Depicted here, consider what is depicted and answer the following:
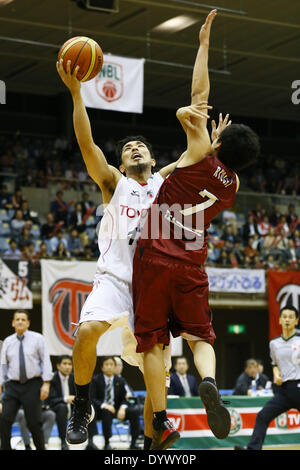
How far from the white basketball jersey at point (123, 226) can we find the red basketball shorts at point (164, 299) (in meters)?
0.27

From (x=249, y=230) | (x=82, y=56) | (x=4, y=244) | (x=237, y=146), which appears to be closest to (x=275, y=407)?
(x=237, y=146)

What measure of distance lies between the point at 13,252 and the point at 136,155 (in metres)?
11.8

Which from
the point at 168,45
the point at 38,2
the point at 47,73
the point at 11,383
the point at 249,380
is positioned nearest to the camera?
the point at 11,383

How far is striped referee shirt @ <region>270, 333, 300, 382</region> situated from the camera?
32.9 ft

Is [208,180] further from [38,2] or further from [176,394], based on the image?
[38,2]

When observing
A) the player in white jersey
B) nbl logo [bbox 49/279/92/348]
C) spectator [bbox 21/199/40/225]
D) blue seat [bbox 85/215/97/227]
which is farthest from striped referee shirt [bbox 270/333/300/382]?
spectator [bbox 21/199/40/225]

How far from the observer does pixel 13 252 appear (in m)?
17.0

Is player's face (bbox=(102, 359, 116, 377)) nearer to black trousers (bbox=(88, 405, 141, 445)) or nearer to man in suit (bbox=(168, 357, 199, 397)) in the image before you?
black trousers (bbox=(88, 405, 141, 445))

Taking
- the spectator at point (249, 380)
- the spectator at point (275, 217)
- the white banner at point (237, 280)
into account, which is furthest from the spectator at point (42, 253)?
the spectator at point (275, 217)

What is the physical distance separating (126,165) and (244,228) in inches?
610

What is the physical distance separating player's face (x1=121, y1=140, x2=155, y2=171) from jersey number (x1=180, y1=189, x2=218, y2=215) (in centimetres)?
69

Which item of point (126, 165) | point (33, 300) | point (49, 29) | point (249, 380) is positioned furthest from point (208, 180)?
point (49, 29)

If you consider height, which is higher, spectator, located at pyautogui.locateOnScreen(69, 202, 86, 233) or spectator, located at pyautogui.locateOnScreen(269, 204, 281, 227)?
spectator, located at pyautogui.locateOnScreen(269, 204, 281, 227)

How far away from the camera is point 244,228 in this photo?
2098 cm
